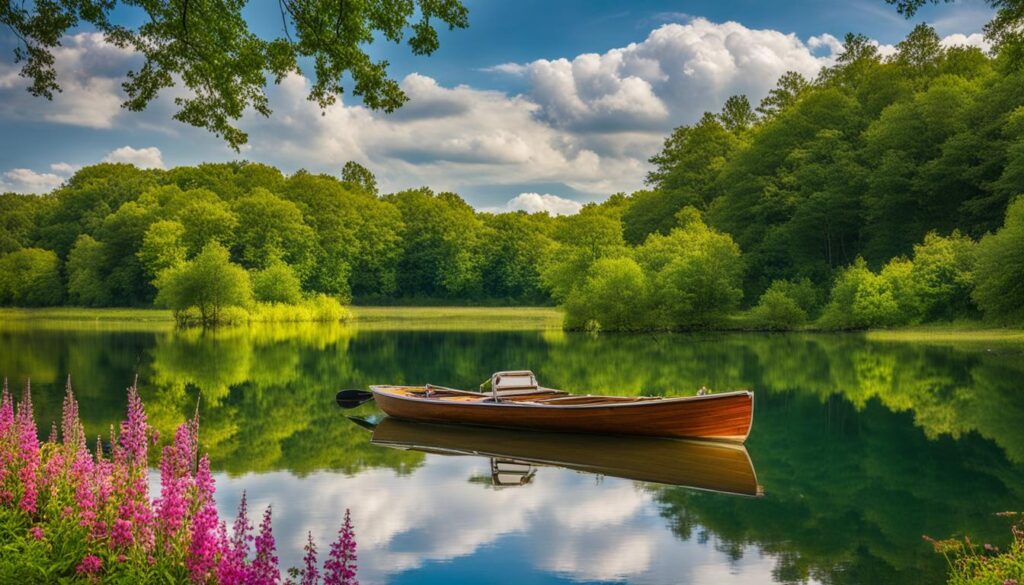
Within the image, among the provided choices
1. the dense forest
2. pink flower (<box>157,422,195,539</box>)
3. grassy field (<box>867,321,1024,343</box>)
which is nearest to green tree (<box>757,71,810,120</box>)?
the dense forest

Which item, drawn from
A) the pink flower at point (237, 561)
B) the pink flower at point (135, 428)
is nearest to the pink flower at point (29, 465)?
the pink flower at point (135, 428)

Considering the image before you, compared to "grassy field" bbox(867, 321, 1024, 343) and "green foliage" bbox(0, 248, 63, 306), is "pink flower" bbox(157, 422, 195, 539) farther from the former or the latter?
"green foliage" bbox(0, 248, 63, 306)

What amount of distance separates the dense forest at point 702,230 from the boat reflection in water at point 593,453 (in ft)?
26.7

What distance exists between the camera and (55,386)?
21.4 metres

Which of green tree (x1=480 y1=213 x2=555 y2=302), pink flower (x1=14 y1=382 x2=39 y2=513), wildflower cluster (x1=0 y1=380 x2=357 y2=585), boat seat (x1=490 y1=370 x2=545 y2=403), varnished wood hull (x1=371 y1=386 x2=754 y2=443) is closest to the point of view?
wildflower cluster (x1=0 y1=380 x2=357 y2=585)

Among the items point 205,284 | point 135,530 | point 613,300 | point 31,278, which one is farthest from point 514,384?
point 31,278

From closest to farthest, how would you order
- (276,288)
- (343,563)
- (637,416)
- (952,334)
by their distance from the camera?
(343,563), (637,416), (952,334), (276,288)

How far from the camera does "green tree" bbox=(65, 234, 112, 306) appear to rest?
80.5 m

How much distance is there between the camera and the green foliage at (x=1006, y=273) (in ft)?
97.0

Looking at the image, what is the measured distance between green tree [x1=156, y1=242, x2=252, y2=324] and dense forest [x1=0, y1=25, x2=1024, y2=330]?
5.7 inches

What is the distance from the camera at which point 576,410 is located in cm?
1473

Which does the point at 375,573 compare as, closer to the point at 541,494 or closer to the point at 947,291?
the point at 541,494

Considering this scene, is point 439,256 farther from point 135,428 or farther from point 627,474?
point 135,428

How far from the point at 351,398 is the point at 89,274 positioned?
7136 cm
